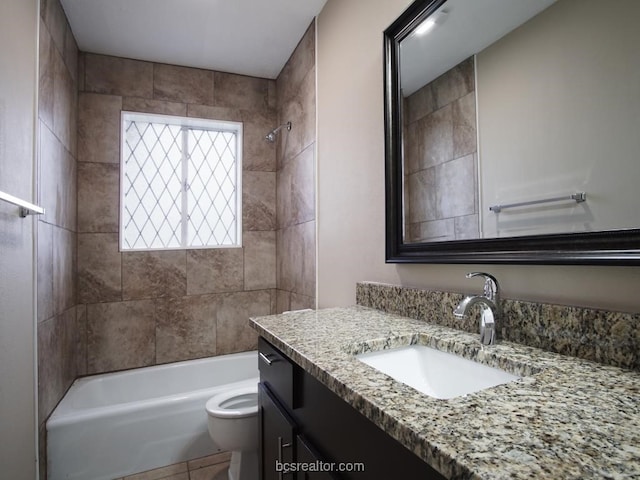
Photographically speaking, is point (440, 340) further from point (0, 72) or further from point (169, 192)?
point (169, 192)

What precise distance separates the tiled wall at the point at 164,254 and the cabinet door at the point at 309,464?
6.81 feet

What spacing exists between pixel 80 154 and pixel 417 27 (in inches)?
94.4

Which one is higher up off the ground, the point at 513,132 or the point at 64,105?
the point at 64,105

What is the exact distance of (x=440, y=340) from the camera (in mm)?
969

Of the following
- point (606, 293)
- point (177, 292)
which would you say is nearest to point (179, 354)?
point (177, 292)

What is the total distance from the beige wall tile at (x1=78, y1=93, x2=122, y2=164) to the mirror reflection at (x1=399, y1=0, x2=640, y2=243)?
2.21m

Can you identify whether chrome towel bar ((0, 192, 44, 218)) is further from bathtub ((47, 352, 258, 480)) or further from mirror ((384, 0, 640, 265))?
mirror ((384, 0, 640, 265))

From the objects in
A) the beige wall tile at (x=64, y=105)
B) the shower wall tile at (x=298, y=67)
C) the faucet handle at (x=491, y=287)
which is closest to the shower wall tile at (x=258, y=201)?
the shower wall tile at (x=298, y=67)

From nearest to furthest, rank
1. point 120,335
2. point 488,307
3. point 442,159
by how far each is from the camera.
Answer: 1. point 488,307
2. point 442,159
3. point 120,335

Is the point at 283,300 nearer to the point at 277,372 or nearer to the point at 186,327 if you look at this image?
the point at 186,327

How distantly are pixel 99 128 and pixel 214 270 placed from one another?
133cm

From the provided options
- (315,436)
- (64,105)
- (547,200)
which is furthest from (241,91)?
(315,436)

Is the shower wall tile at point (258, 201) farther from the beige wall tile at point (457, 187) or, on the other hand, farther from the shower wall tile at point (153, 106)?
the beige wall tile at point (457, 187)

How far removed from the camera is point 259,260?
2.98 meters
